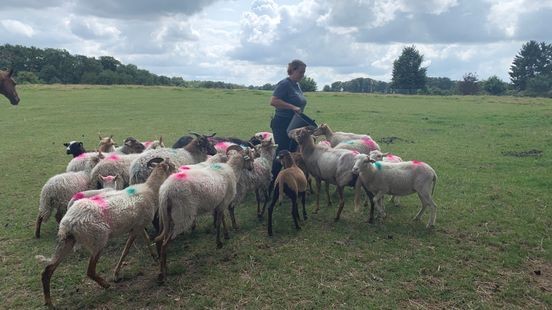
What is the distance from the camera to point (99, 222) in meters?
5.43

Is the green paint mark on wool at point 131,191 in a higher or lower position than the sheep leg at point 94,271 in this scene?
higher

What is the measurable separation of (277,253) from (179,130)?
50.9ft

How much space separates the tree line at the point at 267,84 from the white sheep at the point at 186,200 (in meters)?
68.3

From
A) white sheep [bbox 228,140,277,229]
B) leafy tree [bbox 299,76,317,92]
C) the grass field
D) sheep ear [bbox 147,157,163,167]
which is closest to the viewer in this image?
the grass field

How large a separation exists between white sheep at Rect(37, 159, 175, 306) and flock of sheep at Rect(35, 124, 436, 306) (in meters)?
0.01

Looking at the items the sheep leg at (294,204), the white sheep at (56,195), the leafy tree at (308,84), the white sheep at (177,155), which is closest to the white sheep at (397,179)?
the sheep leg at (294,204)

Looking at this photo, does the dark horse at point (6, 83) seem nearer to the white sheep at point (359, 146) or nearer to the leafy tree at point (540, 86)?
the white sheep at point (359, 146)

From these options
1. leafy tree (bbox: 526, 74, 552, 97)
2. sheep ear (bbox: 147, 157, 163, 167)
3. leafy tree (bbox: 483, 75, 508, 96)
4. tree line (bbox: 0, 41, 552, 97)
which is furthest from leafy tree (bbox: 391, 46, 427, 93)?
sheep ear (bbox: 147, 157, 163, 167)

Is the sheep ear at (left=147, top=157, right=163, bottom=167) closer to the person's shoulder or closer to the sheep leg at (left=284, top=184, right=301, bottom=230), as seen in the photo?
the sheep leg at (left=284, top=184, right=301, bottom=230)

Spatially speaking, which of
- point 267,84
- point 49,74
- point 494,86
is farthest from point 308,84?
point 49,74

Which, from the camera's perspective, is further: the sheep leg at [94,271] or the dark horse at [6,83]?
the dark horse at [6,83]

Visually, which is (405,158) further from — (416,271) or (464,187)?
(416,271)

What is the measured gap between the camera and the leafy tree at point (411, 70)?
8250 cm

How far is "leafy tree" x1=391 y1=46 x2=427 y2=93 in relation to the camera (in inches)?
3248
